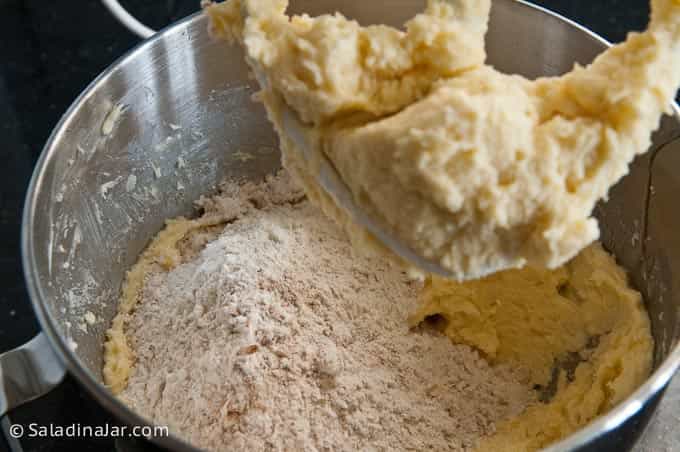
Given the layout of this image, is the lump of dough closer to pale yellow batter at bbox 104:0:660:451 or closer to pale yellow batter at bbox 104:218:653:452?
pale yellow batter at bbox 104:218:653:452

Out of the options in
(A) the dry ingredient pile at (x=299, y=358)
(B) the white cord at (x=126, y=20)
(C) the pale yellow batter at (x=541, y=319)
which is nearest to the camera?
(A) the dry ingredient pile at (x=299, y=358)

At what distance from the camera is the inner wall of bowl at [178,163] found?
1098mm

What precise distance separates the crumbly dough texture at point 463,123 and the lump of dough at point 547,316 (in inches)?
15.7

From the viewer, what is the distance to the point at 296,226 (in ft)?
4.19

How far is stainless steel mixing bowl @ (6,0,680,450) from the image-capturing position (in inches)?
42.2

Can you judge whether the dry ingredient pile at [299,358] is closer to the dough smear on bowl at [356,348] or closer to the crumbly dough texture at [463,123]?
the dough smear on bowl at [356,348]

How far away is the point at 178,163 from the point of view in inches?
52.9

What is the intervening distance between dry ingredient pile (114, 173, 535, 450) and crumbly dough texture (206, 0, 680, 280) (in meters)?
0.32

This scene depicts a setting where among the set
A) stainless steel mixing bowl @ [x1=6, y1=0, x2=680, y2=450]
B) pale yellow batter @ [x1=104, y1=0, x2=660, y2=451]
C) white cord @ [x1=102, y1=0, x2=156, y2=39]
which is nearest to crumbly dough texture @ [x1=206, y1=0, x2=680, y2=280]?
pale yellow batter @ [x1=104, y1=0, x2=660, y2=451]

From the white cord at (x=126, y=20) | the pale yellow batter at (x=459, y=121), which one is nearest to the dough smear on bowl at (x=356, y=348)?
the pale yellow batter at (x=459, y=121)

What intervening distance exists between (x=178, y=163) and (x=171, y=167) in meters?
0.01

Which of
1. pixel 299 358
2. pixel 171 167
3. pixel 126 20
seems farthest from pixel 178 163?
pixel 299 358

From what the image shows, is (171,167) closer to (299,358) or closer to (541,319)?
(299,358)

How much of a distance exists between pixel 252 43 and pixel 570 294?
665 millimetres
